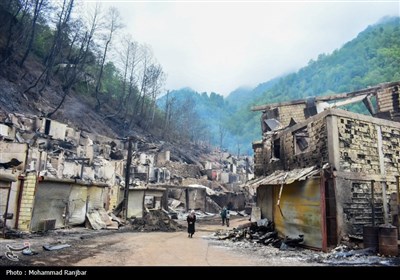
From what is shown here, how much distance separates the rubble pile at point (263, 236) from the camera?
12.9 m

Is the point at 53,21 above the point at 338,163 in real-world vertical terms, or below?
above

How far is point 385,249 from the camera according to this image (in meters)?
9.90

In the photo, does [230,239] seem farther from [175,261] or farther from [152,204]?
[152,204]

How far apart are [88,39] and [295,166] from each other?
34725 mm

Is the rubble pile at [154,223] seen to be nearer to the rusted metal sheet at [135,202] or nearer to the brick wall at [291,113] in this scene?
the rusted metal sheet at [135,202]

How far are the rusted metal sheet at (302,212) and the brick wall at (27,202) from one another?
37.7ft

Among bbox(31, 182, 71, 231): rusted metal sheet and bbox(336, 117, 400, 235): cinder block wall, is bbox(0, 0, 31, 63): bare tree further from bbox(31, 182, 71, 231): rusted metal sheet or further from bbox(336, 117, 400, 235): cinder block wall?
bbox(336, 117, 400, 235): cinder block wall

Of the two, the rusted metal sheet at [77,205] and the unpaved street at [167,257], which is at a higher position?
the rusted metal sheet at [77,205]

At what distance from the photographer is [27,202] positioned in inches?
588

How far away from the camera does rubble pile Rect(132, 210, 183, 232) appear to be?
2053 cm

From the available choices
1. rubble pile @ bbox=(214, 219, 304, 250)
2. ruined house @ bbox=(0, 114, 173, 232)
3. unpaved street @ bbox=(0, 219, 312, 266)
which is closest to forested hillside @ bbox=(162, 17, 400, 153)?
ruined house @ bbox=(0, 114, 173, 232)

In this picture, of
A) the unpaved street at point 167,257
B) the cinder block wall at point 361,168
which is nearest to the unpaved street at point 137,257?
the unpaved street at point 167,257

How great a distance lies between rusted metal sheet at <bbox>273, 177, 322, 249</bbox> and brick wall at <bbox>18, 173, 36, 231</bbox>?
37.7 feet
